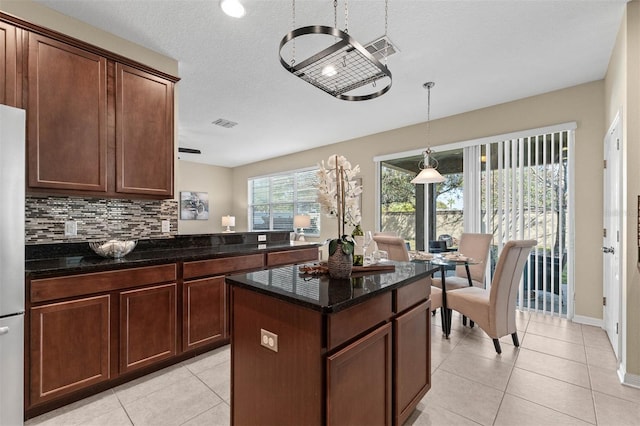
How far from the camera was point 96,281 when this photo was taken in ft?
6.74

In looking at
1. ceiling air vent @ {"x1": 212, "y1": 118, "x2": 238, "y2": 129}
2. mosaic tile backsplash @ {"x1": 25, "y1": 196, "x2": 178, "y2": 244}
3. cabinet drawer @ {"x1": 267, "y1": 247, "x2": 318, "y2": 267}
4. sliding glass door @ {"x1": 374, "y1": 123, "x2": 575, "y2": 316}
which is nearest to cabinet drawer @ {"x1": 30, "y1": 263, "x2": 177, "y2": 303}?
mosaic tile backsplash @ {"x1": 25, "y1": 196, "x2": 178, "y2": 244}

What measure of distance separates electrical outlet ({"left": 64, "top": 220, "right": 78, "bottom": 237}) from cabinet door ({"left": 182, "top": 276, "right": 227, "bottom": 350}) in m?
1.03

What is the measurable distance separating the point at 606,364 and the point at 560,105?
2988mm

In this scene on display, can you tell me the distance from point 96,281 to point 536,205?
4.88 metres

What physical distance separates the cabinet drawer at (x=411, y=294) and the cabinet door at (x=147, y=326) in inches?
74.2

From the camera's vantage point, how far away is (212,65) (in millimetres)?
3119

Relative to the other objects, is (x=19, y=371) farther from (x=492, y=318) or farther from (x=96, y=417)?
(x=492, y=318)

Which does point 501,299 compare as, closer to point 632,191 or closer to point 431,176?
point 632,191

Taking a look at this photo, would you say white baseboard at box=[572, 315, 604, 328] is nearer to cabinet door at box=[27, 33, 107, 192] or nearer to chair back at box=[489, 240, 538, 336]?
chair back at box=[489, 240, 538, 336]

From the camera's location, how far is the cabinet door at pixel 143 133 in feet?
8.34

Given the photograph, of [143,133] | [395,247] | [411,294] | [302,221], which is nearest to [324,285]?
[411,294]

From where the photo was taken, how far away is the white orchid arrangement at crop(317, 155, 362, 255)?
159cm

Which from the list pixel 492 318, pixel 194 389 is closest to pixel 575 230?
pixel 492 318

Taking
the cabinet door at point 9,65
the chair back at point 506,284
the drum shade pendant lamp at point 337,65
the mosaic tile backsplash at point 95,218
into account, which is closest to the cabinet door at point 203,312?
the mosaic tile backsplash at point 95,218
